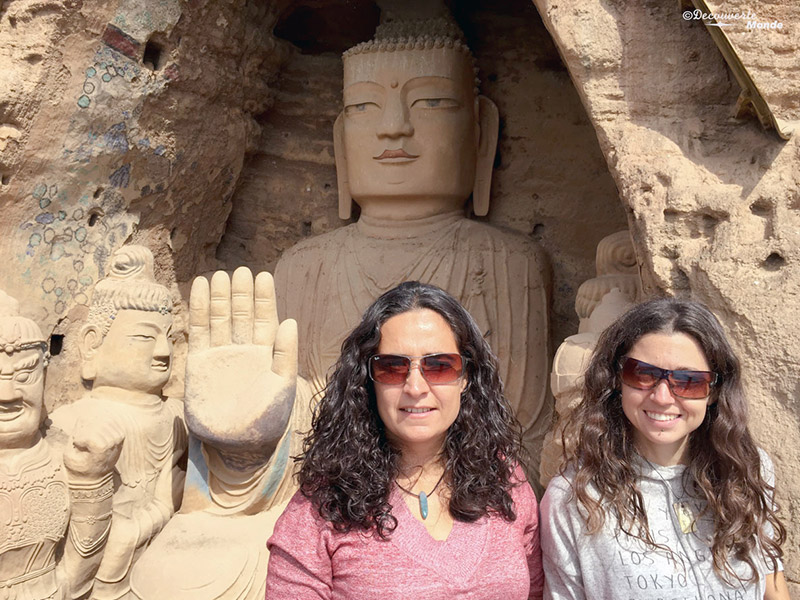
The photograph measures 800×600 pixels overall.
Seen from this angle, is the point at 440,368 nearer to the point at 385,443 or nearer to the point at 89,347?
the point at 385,443

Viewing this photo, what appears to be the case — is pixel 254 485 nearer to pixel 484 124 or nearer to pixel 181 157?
pixel 181 157

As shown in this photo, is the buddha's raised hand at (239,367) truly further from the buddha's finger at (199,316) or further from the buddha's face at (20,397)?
the buddha's face at (20,397)

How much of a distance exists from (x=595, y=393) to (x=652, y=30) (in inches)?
64.9

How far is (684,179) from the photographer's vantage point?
120 inches

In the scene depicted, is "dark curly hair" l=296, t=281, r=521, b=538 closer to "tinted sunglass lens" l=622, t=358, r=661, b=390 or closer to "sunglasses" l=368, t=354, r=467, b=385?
"sunglasses" l=368, t=354, r=467, b=385

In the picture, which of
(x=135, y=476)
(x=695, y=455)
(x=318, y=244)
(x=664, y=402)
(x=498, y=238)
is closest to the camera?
(x=664, y=402)

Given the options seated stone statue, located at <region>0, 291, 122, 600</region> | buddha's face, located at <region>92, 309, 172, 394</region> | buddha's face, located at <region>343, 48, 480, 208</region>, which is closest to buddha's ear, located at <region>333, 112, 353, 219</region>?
buddha's face, located at <region>343, 48, 480, 208</region>

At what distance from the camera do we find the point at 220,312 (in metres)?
3.53

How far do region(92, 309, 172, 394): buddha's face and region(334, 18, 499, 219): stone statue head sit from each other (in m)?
1.36

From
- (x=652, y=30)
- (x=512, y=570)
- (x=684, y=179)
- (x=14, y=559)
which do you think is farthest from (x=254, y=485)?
(x=652, y=30)

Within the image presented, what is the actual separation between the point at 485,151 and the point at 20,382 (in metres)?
2.64

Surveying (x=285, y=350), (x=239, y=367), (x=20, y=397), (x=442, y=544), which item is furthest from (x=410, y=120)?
(x=442, y=544)

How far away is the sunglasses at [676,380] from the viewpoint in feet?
6.64
